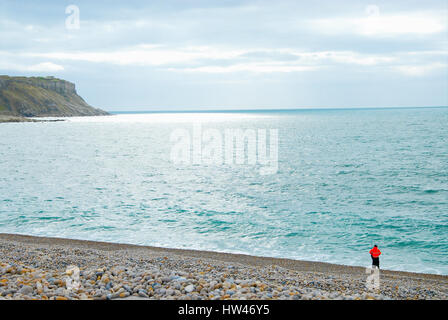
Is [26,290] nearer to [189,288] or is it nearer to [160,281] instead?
[160,281]

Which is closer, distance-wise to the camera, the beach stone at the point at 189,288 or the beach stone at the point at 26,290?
the beach stone at the point at 26,290

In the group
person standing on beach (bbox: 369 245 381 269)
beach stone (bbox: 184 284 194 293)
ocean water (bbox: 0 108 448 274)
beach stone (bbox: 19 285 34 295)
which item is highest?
beach stone (bbox: 19 285 34 295)

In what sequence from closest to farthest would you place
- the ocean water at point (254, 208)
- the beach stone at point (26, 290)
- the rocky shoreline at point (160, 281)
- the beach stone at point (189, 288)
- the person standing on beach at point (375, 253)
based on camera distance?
the beach stone at point (26, 290)
the rocky shoreline at point (160, 281)
the beach stone at point (189, 288)
the person standing on beach at point (375, 253)
the ocean water at point (254, 208)

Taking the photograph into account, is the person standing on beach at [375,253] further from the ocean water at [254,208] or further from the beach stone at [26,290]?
the beach stone at [26,290]

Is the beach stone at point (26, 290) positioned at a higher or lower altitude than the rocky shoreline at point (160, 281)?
higher

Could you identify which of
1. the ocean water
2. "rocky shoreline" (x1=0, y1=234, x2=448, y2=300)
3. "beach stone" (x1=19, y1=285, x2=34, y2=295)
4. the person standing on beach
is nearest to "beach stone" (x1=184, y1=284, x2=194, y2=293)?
"rocky shoreline" (x1=0, y1=234, x2=448, y2=300)

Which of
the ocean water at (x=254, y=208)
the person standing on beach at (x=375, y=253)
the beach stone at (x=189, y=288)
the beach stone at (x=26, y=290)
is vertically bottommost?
the ocean water at (x=254, y=208)

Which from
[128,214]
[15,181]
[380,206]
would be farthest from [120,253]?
[15,181]

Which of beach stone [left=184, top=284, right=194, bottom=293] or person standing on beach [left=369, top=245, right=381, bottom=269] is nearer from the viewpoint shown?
beach stone [left=184, top=284, right=194, bottom=293]

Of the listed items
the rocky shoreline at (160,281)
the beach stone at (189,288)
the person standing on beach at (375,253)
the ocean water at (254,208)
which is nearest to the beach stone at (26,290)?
the rocky shoreline at (160,281)

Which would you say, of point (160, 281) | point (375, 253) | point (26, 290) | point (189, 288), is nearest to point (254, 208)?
point (375, 253)

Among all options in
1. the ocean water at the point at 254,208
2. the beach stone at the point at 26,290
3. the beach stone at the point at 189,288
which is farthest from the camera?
the ocean water at the point at 254,208

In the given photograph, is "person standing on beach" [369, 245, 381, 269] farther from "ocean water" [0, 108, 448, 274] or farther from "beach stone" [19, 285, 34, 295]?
"beach stone" [19, 285, 34, 295]

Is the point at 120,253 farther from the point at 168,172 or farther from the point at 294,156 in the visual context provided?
the point at 294,156
